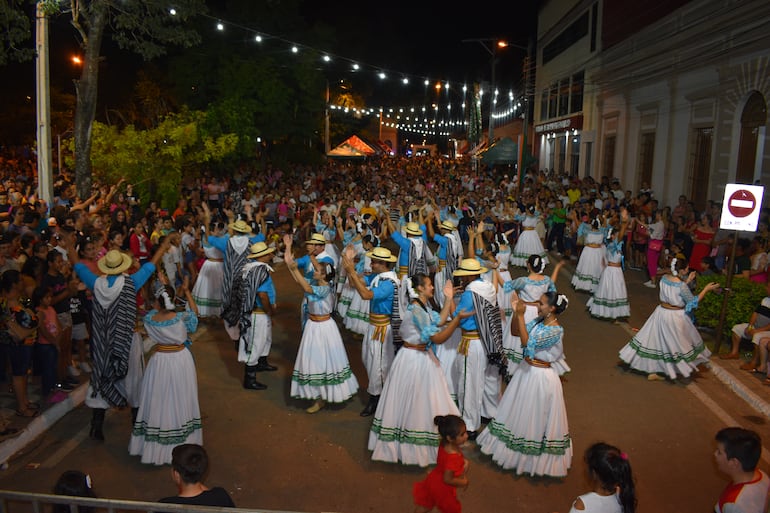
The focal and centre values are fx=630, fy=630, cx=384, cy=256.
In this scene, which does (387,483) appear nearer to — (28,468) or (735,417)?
(28,468)

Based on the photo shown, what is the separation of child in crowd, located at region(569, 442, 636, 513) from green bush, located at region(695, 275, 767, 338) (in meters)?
6.67

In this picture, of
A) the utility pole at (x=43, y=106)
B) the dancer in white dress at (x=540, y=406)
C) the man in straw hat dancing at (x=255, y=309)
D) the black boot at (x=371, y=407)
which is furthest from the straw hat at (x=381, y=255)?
the utility pole at (x=43, y=106)

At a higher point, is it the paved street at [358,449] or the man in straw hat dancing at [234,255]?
the man in straw hat dancing at [234,255]

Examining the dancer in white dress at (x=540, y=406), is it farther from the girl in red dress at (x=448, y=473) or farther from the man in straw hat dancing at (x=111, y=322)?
the man in straw hat dancing at (x=111, y=322)

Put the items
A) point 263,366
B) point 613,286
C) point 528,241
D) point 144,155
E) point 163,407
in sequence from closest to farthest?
point 163,407 < point 263,366 < point 613,286 < point 144,155 < point 528,241

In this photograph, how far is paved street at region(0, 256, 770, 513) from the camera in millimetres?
5754

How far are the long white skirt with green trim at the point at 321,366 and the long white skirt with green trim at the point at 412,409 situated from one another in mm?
1305

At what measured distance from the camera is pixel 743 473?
12.3ft

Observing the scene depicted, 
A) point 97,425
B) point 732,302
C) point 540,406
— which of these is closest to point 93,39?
point 97,425

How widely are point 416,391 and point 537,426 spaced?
1.19 metres

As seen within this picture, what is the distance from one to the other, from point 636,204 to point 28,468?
16001 mm

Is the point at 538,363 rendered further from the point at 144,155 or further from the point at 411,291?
the point at 144,155

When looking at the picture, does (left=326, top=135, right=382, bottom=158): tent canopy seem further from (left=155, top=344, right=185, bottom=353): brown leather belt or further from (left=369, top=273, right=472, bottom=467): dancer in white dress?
(left=369, top=273, right=472, bottom=467): dancer in white dress

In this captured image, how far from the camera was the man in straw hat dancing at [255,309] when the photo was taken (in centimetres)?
796
